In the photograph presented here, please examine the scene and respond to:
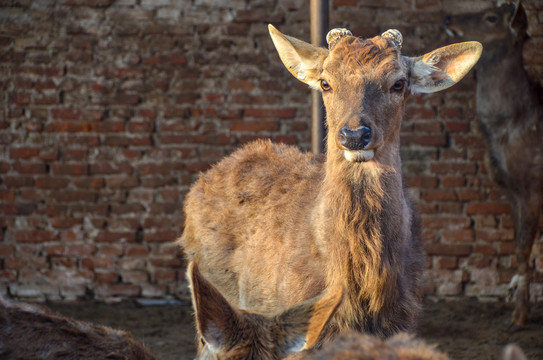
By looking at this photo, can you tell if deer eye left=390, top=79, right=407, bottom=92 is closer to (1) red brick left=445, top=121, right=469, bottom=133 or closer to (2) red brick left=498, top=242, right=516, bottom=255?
(1) red brick left=445, top=121, right=469, bottom=133

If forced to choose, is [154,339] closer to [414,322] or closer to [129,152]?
[129,152]

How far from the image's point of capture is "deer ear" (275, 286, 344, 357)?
245 centimetres

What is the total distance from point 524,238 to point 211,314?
480cm

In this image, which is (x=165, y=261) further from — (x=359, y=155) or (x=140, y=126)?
(x=359, y=155)

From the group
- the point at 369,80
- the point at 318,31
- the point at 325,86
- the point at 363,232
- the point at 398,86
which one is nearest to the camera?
the point at 363,232

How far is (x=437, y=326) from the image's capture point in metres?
6.35

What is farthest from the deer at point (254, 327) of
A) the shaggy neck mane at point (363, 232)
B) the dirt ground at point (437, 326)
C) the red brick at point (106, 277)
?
the red brick at point (106, 277)

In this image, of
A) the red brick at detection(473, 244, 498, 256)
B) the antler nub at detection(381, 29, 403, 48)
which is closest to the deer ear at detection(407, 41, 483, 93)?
the antler nub at detection(381, 29, 403, 48)

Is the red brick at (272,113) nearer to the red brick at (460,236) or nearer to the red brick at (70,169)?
the red brick at (70,169)

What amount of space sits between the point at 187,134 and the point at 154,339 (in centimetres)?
205

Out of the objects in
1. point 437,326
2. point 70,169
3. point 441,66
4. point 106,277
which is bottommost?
point 437,326

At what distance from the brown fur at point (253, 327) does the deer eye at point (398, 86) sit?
158 centimetres

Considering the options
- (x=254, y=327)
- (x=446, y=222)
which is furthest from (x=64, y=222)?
(x=254, y=327)

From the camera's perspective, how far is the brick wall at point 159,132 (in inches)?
271
